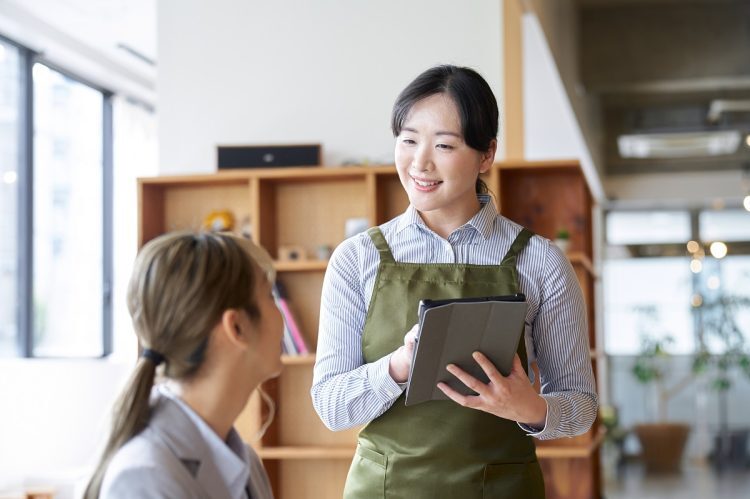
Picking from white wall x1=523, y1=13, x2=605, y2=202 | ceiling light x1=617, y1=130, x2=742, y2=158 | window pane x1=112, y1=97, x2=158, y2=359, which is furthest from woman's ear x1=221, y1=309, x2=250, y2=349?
ceiling light x1=617, y1=130, x2=742, y2=158

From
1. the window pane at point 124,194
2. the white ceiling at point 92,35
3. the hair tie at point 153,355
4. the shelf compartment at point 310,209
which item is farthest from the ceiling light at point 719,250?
the hair tie at point 153,355

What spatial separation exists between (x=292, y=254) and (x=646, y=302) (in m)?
7.99

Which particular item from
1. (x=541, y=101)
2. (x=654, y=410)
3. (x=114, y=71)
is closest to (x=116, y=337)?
(x=114, y=71)

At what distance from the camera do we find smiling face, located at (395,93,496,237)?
77.7 inches

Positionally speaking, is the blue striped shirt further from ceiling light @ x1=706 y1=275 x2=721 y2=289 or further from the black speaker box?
ceiling light @ x1=706 y1=275 x2=721 y2=289

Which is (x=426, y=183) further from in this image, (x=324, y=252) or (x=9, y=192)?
(x=9, y=192)

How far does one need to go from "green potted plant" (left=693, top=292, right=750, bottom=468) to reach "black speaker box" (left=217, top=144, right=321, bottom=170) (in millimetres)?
8013

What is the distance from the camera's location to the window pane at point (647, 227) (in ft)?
38.7

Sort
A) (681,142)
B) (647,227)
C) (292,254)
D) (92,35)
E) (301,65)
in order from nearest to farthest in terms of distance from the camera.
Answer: (292,254)
(301,65)
(92,35)
(681,142)
(647,227)

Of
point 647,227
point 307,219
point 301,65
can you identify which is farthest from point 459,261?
point 647,227

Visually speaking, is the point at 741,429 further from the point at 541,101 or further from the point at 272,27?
the point at 272,27

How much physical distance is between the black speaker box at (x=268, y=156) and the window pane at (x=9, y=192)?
300 cm

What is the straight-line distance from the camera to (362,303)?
207 cm

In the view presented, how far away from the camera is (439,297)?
200 centimetres
